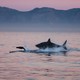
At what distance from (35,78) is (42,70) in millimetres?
4602

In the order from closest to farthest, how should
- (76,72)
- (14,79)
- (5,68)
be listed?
1. (14,79)
2. (76,72)
3. (5,68)

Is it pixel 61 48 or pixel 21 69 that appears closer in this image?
pixel 21 69

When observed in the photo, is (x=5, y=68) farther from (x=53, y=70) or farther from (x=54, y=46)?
(x=54, y=46)

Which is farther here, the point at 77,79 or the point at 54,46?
the point at 54,46

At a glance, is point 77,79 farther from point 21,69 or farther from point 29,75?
point 21,69

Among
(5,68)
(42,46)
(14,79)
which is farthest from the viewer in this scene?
(42,46)

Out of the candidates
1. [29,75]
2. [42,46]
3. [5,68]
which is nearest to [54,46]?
[42,46]

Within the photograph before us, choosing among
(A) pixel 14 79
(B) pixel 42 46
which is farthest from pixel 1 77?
(B) pixel 42 46

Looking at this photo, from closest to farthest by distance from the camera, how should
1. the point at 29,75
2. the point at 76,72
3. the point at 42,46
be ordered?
the point at 29,75, the point at 76,72, the point at 42,46

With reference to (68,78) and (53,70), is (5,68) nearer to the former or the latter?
(53,70)

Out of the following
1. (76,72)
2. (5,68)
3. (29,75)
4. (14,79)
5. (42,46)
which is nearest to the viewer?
(14,79)

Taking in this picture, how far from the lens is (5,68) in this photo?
34.4 metres

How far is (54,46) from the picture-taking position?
5856cm

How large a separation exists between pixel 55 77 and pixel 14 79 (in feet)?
11.2
